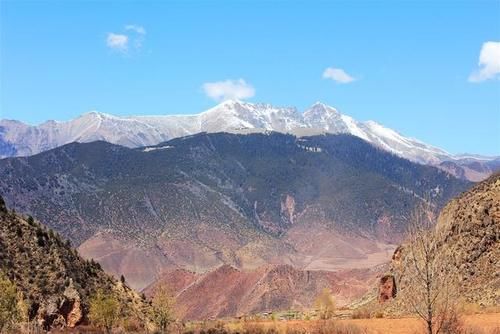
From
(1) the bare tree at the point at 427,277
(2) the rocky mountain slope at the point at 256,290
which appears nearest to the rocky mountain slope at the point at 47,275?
(1) the bare tree at the point at 427,277

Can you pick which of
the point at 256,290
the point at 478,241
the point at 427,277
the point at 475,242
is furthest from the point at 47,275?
the point at 256,290

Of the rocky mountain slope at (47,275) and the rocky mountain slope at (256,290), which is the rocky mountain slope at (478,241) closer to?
the rocky mountain slope at (47,275)

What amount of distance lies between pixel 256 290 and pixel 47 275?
109 meters

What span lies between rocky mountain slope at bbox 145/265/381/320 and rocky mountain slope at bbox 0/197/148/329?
281 ft

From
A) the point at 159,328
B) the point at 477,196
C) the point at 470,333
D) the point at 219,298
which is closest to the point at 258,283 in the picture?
the point at 219,298

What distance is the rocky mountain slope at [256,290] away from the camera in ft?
500

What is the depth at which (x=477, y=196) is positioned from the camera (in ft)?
224

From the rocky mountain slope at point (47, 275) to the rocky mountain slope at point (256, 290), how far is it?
85.5 m

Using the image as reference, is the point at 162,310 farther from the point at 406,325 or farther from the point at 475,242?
the point at 475,242

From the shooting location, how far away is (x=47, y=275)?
174ft

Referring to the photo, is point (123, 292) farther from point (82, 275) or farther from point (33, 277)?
point (33, 277)

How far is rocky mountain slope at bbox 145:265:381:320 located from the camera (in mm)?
152250

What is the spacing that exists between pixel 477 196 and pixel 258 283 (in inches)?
3904

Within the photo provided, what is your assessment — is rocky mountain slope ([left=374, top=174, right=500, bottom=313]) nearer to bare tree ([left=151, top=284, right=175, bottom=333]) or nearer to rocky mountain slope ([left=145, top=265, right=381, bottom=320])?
bare tree ([left=151, top=284, right=175, bottom=333])
